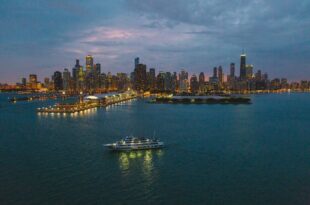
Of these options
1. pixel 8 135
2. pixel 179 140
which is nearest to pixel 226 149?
pixel 179 140

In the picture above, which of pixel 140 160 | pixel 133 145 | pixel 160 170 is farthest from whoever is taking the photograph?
pixel 133 145

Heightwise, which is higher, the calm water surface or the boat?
the boat

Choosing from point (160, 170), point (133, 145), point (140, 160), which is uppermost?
point (133, 145)

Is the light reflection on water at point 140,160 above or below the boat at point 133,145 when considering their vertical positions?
below

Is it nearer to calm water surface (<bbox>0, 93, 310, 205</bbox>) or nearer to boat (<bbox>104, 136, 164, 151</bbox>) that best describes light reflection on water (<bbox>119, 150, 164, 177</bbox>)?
calm water surface (<bbox>0, 93, 310, 205</bbox>)

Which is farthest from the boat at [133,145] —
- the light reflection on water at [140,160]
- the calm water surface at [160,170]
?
the calm water surface at [160,170]

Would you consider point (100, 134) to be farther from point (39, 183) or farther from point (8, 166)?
point (39, 183)

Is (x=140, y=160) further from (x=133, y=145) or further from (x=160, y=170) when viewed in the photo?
(x=133, y=145)

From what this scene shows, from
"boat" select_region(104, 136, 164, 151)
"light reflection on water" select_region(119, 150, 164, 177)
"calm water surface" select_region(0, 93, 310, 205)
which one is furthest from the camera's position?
"boat" select_region(104, 136, 164, 151)

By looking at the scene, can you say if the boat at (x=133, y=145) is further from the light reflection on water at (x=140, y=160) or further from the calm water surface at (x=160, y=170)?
the calm water surface at (x=160, y=170)

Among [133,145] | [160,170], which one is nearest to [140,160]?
[160,170]

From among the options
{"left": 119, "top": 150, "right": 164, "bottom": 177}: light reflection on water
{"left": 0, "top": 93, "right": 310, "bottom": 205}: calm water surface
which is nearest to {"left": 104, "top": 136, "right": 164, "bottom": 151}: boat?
{"left": 119, "top": 150, "right": 164, "bottom": 177}: light reflection on water
